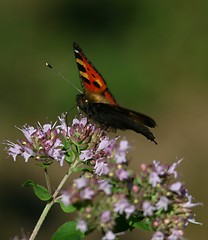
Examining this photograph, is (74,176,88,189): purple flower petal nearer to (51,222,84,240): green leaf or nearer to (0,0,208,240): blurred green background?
(51,222,84,240): green leaf

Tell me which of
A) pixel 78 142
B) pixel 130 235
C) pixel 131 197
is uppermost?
pixel 130 235

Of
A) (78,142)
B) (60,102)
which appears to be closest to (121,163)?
(78,142)

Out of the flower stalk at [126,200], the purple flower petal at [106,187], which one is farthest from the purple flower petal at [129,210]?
the purple flower petal at [106,187]

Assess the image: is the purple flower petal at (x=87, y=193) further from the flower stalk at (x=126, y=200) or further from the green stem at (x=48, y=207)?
the green stem at (x=48, y=207)

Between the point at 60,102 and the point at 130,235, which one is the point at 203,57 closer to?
the point at 60,102

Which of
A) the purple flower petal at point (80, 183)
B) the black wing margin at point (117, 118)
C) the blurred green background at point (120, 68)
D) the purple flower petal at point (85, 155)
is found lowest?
the purple flower petal at point (80, 183)

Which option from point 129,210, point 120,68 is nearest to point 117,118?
point 129,210
